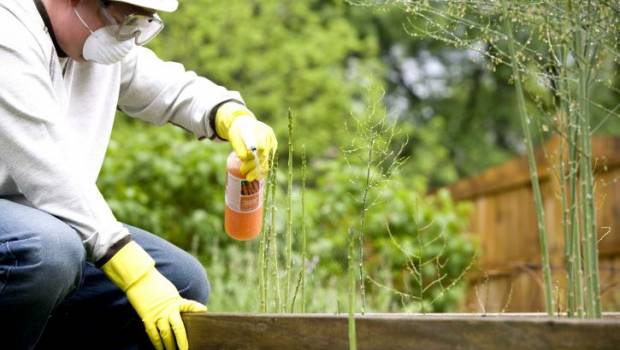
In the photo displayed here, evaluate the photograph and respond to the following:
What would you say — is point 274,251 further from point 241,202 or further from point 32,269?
point 32,269

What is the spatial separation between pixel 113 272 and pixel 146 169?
3.47m

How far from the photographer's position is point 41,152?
Result: 211cm

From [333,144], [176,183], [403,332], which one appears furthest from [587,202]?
[333,144]

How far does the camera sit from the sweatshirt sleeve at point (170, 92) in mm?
2656

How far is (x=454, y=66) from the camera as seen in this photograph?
17.6 m

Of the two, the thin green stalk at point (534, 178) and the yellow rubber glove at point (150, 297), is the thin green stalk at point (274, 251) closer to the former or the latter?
the yellow rubber glove at point (150, 297)

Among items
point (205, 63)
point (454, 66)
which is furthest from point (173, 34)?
point (454, 66)

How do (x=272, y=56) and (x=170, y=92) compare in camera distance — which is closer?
(x=170, y=92)

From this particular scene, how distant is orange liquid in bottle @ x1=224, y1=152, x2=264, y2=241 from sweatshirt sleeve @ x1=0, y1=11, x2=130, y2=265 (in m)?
0.43

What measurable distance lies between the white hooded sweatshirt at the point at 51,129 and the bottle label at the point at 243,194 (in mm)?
353

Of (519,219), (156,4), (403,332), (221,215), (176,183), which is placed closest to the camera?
(403,332)

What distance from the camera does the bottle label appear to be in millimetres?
2545

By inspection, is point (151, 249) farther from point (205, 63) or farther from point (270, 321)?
point (205, 63)

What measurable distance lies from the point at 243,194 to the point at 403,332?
0.90 metres
